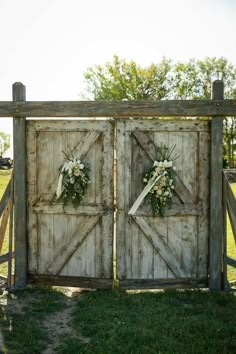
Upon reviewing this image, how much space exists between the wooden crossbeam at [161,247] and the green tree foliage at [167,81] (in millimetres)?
31407

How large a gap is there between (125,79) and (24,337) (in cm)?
3531

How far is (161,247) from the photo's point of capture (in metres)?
6.63

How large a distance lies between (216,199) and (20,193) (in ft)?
10.2

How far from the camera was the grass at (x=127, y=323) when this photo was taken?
4.69 m

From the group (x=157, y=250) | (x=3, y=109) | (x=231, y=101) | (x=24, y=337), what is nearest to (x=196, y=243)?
(x=157, y=250)

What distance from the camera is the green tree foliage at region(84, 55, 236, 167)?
37875 millimetres

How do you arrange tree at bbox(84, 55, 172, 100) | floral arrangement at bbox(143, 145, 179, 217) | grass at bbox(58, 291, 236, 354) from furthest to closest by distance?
tree at bbox(84, 55, 172, 100) → floral arrangement at bbox(143, 145, 179, 217) → grass at bbox(58, 291, 236, 354)

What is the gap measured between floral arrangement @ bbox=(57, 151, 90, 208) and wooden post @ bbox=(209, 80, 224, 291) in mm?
1981

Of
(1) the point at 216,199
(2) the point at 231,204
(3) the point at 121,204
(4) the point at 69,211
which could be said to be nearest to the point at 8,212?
(4) the point at 69,211

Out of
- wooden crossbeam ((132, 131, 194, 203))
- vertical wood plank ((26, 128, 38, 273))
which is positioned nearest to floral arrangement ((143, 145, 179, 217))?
wooden crossbeam ((132, 131, 194, 203))

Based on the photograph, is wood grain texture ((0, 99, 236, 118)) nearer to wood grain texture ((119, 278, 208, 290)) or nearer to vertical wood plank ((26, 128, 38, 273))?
vertical wood plank ((26, 128, 38, 273))

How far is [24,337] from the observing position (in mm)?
4918

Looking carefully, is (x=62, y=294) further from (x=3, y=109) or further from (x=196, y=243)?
(x=3, y=109)

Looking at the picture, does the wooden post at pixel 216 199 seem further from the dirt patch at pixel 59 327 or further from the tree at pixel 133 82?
the tree at pixel 133 82
